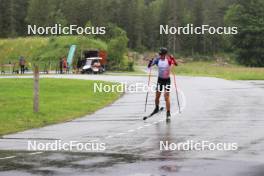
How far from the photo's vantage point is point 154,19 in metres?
155

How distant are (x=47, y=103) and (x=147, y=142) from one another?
11816mm

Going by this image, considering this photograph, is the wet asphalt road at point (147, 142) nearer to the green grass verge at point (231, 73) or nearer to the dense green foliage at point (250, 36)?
the green grass verge at point (231, 73)

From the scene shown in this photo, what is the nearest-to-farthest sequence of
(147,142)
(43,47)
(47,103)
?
(147,142) < (47,103) < (43,47)

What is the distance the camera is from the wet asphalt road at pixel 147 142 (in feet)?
29.0

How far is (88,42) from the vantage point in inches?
2867

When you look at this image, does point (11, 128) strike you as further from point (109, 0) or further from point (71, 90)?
point (109, 0)

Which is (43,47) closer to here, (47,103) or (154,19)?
(47,103)

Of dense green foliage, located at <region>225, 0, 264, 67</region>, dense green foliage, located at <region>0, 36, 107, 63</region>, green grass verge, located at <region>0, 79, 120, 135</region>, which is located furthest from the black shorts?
dense green foliage, located at <region>225, 0, 264, 67</region>

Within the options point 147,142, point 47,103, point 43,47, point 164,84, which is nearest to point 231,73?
point 43,47

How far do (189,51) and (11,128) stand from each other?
13517 centimetres

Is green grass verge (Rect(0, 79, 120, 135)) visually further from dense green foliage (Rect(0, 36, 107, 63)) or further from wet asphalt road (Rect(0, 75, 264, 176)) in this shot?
dense green foliage (Rect(0, 36, 107, 63))

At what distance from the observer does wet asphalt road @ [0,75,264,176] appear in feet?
29.0

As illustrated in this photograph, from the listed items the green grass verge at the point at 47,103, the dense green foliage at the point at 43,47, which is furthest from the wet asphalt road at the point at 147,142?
the dense green foliage at the point at 43,47

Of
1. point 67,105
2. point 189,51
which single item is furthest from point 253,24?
point 67,105
